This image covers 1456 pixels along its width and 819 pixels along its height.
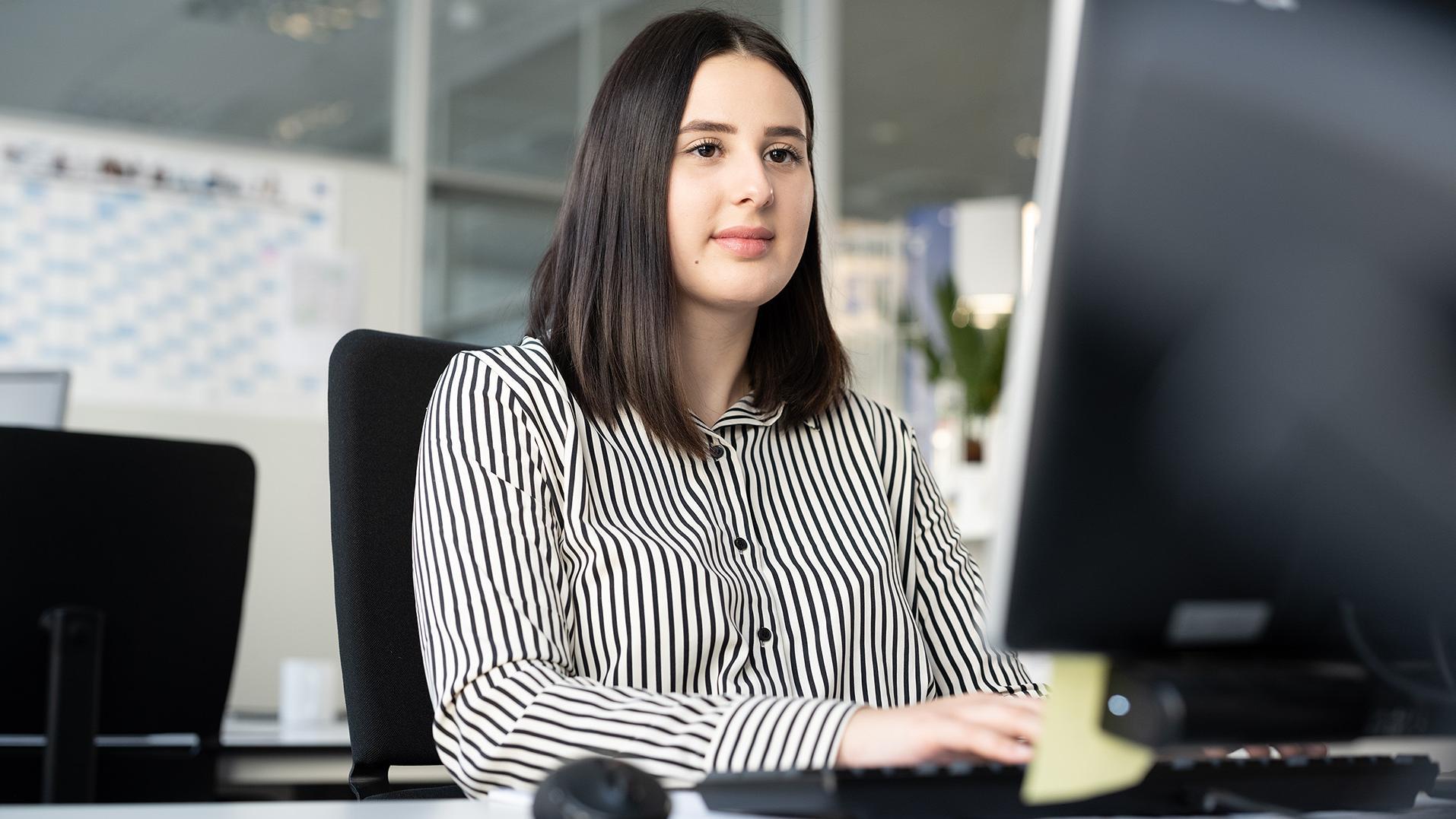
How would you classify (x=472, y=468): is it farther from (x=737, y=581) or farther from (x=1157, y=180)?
(x=1157, y=180)

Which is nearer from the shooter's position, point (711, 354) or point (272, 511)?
point (711, 354)

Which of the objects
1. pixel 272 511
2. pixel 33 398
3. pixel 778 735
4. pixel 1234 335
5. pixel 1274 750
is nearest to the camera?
pixel 1234 335

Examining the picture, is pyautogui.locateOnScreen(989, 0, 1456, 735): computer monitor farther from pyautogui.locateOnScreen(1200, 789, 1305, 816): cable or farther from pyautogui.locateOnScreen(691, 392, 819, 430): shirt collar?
pyautogui.locateOnScreen(691, 392, 819, 430): shirt collar

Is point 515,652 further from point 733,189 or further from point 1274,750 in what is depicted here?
point 1274,750

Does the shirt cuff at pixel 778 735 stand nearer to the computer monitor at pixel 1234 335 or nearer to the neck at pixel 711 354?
the computer monitor at pixel 1234 335

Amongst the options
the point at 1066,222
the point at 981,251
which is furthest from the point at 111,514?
the point at 981,251

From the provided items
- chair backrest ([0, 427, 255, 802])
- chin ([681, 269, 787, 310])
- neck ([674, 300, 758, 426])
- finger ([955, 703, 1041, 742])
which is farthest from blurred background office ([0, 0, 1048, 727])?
finger ([955, 703, 1041, 742])

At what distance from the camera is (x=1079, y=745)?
605 millimetres

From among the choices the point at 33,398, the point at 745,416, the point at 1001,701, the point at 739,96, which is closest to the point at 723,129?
the point at 739,96

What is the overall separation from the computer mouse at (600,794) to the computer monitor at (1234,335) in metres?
0.18

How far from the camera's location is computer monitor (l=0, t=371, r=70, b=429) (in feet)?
6.75

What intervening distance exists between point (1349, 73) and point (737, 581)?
0.71 meters

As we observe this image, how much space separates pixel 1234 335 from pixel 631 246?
76 cm

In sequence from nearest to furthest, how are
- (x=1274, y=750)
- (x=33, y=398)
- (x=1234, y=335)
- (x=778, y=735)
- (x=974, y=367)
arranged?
(x=1234, y=335) < (x=778, y=735) < (x=1274, y=750) < (x=33, y=398) < (x=974, y=367)
